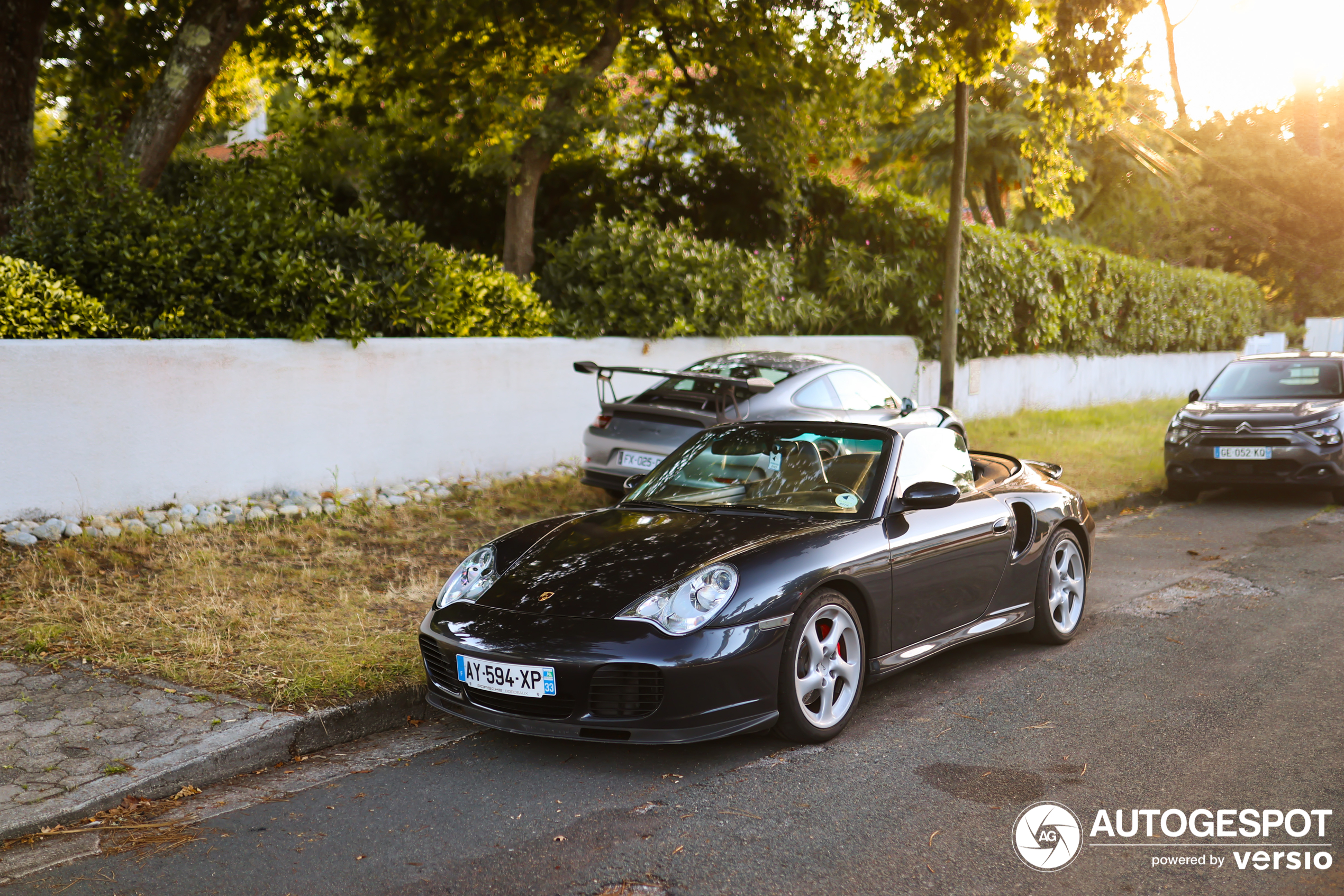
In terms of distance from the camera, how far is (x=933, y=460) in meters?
5.59

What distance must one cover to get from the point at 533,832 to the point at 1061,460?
10869mm

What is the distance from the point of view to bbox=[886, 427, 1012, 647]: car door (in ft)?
16.4

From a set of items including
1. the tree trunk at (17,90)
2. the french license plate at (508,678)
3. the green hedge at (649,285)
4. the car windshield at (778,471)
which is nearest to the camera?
the french license plate at (508,678)

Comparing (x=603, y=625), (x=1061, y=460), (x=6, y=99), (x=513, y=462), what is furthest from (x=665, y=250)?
(x=603, y=625)

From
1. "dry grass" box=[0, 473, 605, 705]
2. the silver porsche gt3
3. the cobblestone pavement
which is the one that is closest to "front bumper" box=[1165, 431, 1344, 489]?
the silver porsche gt3

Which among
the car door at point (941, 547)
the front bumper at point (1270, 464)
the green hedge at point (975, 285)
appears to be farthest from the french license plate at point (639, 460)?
the green hedge at point (975, 285)

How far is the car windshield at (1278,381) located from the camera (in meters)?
11.6

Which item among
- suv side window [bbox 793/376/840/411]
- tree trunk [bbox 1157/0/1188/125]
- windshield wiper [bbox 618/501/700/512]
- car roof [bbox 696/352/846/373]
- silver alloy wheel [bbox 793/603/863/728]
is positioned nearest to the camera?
silver alloy wheel [bbox 793/603/863/728]

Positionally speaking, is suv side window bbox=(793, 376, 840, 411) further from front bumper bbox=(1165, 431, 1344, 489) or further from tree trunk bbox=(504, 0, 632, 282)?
tree trunk bbox=(504, 0, 632, 282)

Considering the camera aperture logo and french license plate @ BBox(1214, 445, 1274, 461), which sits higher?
french license plate @ BBox(1214, 445, 1274, 461)

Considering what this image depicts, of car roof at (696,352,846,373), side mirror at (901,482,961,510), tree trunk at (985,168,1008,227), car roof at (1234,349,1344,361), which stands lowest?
side mirror at (901,482,961,510)

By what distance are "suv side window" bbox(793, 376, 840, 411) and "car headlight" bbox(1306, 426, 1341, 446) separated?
15.3 ft

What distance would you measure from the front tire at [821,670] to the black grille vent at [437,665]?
1.29 meters

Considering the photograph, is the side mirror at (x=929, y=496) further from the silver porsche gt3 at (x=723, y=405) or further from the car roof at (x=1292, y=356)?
the car roof at (x=1292, y=356)
